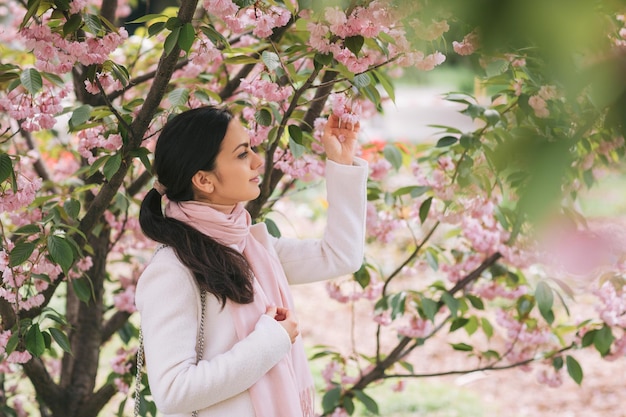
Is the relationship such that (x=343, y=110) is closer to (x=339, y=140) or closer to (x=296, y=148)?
(x=339, y=140)

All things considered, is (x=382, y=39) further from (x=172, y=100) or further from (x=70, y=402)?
(x=70, y=402)

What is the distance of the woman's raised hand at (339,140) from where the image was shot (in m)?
1.76

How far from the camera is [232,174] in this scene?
5.32 feet

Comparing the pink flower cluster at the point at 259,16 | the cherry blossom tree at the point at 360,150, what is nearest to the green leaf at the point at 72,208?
the cherry blossom tree at the point at 360,150

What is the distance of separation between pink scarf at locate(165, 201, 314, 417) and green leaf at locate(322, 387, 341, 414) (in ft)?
3.16

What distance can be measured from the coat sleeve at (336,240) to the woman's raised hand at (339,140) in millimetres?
26

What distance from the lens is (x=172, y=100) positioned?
1.94 meters

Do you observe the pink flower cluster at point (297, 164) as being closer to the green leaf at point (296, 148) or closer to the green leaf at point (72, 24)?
the green leaf at point (296, 148)

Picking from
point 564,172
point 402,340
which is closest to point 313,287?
point 402,340

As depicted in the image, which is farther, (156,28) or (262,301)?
(156,28)

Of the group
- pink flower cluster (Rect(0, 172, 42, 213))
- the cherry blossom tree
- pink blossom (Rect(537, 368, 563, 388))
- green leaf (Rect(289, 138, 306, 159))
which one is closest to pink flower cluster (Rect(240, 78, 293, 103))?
the cherry blossom tree

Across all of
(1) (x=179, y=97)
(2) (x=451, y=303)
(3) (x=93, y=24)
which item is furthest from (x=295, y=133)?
(2) (x=451, y=303)

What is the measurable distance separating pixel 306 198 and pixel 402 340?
5.00 meters

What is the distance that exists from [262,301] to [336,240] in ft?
0.90
